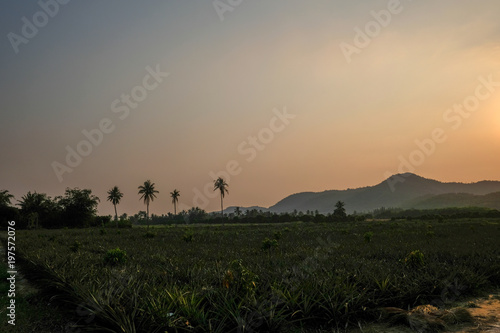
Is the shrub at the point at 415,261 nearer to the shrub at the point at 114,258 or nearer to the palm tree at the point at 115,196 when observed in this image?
the shrub at the point at 114,258

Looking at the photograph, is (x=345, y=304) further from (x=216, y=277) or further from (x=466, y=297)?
(x=466, y=297)

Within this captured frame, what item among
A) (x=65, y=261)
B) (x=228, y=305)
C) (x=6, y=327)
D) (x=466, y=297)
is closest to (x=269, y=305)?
(x=228, y=305)

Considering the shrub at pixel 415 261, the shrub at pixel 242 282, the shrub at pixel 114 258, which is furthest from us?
the shrub at pixel 114 258

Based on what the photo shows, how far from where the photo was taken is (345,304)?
7742mm

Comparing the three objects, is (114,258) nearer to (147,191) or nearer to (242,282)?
(242,282)

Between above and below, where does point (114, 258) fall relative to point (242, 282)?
above

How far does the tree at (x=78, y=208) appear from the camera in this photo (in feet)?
266

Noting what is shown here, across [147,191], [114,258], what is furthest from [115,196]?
[114,258]

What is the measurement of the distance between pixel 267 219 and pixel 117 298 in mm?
101893

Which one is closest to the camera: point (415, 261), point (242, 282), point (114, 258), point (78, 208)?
point (242, 282)

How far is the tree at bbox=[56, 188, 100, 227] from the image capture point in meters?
81.1

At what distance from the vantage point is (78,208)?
8256 cm

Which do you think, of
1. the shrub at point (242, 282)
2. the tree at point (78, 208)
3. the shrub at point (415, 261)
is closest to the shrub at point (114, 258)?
the shrub at point (242, 282)

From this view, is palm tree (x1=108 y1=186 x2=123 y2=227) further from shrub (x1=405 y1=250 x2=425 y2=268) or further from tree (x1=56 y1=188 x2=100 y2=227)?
shrub (x1=405 y1=250 x2=425 y2=268)
